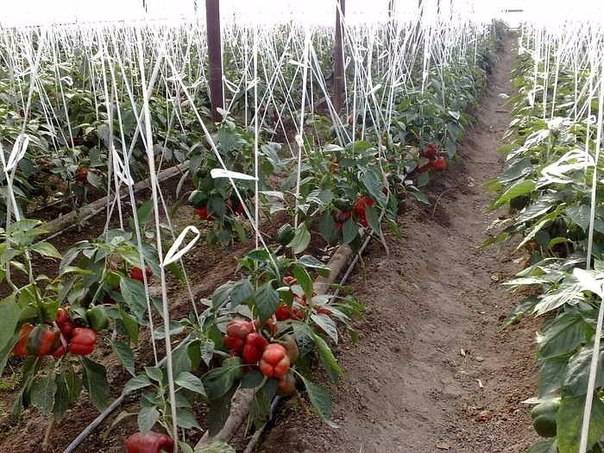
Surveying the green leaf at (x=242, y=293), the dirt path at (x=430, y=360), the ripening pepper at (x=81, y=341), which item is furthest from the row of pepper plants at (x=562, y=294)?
the ripening pepper at (x=81, y=341)

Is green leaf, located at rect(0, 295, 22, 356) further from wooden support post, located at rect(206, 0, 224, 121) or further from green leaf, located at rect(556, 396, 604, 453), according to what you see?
wooden support post, located at rect(206, 0, 224, 121)

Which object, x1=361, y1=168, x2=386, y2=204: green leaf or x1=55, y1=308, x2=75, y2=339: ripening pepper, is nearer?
x1=55, y1=308, x2=75, y2=339: ripening pepper

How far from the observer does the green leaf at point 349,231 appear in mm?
2523

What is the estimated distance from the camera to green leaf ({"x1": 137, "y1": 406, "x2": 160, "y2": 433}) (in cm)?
132

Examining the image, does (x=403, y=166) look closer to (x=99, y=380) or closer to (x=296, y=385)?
(x=296, y=385)

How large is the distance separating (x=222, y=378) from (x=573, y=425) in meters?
0.80

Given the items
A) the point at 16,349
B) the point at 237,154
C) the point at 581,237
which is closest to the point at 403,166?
the point at 237,154

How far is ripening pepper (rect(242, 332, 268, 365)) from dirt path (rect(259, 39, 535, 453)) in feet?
1.33

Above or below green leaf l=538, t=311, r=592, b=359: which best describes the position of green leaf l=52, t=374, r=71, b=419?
below

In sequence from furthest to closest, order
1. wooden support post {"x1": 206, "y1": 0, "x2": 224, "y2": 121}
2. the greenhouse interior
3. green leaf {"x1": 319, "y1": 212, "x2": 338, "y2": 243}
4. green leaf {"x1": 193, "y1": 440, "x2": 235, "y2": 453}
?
wooden support post {"x1": 206, "y1": 0, "x2": 224, "y2": 121}
green leaf {"x1": 319, "y1": 212, "x2": 338, "y2": 243}
the greenhouse interior
green leaf {"x1": 193, "y1": 440, "x2": 235, "y2": 453}

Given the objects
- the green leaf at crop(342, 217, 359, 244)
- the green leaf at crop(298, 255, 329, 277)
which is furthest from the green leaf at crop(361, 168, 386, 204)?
the green leaf at crop(298, 255, 329, 277)

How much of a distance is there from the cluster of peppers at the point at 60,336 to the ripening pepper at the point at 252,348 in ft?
1.19

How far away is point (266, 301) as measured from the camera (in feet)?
5.12

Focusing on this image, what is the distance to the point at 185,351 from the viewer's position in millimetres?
1529
